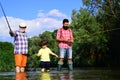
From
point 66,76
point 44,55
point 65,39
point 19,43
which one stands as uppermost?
point 65,39

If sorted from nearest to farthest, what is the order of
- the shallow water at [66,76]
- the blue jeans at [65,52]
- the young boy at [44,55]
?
the shallow water at [66,76] < the blue jeans at [65,52] < the young boy at [44,55]

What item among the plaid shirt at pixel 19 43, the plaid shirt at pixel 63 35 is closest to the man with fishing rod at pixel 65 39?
the plaid shirt at pixel 63 35

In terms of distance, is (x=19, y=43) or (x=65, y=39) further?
(x=65, y=39)

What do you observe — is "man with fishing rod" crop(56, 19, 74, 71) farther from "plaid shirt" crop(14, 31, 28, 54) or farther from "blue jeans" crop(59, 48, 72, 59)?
"plaid shirt" crop(14, 31, 28, 54)

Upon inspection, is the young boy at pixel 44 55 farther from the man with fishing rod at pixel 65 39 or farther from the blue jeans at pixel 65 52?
the man with fishing rod at pixel 65 39

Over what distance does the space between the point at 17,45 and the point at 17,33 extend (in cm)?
46

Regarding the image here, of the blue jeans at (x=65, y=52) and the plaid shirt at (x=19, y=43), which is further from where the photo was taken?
the blue jeans at (x=65, y=52)

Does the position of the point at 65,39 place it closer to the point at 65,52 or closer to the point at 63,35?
the point at 63,35

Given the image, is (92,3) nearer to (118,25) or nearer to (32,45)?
(118,25)

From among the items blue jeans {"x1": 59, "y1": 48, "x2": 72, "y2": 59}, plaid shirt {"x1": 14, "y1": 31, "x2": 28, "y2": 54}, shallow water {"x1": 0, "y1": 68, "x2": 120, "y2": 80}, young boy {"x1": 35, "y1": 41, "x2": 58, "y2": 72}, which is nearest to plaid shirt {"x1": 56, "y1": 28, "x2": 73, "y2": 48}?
blue jeans {"x1": 59, "y1": 48, "x2": 72, "y2": 59}

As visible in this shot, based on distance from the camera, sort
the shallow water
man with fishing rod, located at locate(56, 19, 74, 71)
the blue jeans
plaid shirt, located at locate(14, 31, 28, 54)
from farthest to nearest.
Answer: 1. the blue jeans
2. man with fishing rod, located at locate(56, 19, 74, 71)
3. plaid shirt, located at locate(14, 31, 28, 54)
4. the shallow water

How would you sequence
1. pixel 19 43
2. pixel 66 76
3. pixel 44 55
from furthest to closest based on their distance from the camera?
pixel 44 55
pixel 19 43
pixel 66 76

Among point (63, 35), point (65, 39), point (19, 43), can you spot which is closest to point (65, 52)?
point (65, 39)

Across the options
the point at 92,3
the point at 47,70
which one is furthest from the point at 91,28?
the point at 47,70
